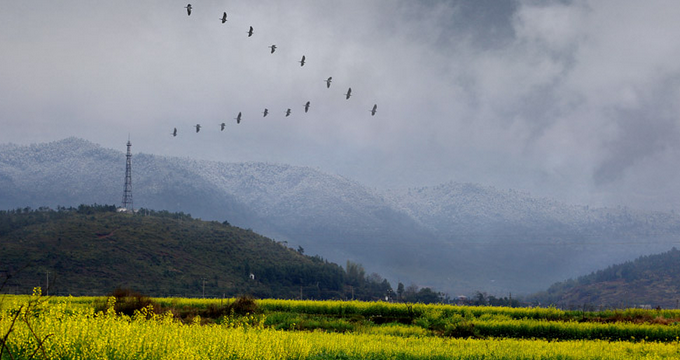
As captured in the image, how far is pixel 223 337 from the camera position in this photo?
1991cm

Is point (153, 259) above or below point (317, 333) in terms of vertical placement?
above

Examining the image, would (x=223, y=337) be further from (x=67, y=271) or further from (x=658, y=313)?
(x=67, y=271)

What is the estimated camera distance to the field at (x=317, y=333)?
58.7ft

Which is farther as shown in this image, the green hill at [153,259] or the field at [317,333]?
the green hill at [153,259]

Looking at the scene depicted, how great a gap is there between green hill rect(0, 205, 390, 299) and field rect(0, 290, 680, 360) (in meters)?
59.8

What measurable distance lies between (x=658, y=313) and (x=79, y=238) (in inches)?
4589

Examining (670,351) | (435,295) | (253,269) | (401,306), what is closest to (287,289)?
(253,269)

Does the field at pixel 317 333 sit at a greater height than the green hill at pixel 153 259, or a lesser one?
lesser

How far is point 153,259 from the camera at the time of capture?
427ft

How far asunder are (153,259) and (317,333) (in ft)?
361

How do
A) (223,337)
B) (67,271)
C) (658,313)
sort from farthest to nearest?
(67,271) → (658,313) → (223,337)

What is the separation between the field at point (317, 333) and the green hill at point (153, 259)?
59.8 metres

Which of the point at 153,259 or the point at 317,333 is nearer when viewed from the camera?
the point at 317,333

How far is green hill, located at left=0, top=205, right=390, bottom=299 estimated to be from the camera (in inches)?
4515
